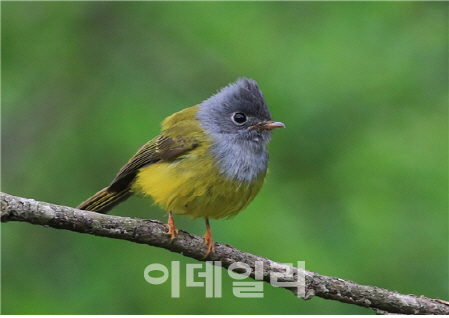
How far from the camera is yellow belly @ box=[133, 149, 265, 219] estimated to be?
4906mm

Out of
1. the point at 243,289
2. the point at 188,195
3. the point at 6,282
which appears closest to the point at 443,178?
the point at 243,289

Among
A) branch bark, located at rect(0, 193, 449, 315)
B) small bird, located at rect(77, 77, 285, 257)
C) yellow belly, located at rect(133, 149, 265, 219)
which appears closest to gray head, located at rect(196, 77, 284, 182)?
small bird, located at rect(77, 77, 285, 257)

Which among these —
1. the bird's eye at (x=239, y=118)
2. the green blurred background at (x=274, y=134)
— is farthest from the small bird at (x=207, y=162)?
the green blurred background at (x=274, y=134)

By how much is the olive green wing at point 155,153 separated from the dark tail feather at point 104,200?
0.19 ft

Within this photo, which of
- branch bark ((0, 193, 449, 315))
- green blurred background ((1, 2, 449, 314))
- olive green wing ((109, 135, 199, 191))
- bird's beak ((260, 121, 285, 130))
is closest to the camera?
branch bark ((0, 193, 449, 315))

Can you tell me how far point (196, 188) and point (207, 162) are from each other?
263 mm

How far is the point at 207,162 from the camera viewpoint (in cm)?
500

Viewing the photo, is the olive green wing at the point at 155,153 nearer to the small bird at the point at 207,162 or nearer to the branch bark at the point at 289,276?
the small bird at the point at 207,162

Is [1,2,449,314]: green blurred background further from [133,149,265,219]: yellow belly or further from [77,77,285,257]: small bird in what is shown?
[133,149,265,219]: yellow belly

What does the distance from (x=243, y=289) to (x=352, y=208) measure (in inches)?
62.4

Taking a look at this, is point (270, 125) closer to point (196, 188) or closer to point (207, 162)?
point (207, 162)

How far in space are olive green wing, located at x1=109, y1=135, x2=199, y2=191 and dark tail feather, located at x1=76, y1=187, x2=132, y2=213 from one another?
0.06m

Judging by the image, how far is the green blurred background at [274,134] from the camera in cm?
625

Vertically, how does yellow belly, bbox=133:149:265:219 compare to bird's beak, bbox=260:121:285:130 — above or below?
below
